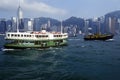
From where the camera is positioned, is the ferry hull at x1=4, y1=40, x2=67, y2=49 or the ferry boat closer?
the ferry hull at x1=4, y1=40, x2=67, y2=49

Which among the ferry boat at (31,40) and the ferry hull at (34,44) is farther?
the ferry boat at (31,40)

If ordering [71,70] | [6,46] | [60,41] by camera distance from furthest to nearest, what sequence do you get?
[60,41] < [6,46] < [71,70]

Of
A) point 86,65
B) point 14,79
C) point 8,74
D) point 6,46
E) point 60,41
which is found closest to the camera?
point 14,79

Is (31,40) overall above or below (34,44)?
above

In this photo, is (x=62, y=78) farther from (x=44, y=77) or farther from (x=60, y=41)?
(x=60, y=41)

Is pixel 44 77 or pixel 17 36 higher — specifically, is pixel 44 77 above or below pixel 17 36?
below

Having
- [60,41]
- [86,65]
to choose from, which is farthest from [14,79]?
[60,41]

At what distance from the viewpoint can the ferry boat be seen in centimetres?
8449

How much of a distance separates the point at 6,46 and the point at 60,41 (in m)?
20.6

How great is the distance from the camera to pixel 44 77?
43062 millimetres

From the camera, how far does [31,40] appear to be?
286 feet

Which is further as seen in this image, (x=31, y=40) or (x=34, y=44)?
(x=34, y=44)

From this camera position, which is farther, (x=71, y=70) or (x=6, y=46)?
(x=6, y=46)

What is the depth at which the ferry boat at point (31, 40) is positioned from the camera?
277 ft
